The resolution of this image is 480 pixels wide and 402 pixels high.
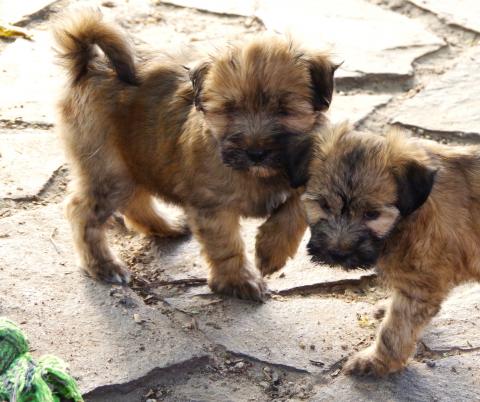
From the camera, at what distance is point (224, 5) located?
22.0 ft

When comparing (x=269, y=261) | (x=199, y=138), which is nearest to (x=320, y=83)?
(x=199, y=138)

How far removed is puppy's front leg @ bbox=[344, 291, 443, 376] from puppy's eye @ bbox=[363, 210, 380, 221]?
14.9 inches

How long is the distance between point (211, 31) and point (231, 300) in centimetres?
258

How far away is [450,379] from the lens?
3740 millimetres

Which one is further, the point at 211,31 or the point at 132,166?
the point at 211,31

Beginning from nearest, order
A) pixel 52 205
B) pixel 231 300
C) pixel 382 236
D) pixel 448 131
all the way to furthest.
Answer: pixel 382 236 → pixel 231 300 → pixel 52 205 → pixel 448 131

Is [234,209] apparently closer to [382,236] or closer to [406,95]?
[382,236]

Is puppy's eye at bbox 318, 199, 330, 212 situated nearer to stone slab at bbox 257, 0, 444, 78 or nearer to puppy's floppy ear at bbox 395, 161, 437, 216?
puppy's floppy ear at bbox 395, 161, 437, 216

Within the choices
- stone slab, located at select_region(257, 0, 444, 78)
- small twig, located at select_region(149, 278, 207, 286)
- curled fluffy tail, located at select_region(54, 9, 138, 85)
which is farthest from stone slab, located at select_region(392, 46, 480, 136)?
curled fluffy tail, located at select_region(54, 9, 138, 85)

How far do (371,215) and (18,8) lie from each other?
397cm

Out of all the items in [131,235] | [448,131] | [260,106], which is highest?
[260,106]

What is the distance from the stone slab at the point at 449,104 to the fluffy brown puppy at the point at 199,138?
57.5 inches

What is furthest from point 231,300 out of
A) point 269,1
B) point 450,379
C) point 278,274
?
point 269,1

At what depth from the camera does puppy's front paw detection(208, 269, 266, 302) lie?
166 inches
